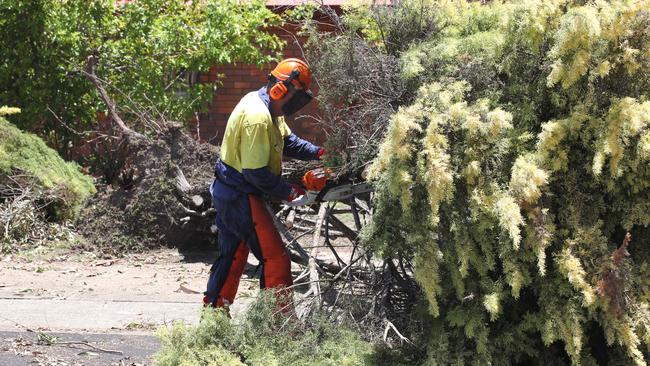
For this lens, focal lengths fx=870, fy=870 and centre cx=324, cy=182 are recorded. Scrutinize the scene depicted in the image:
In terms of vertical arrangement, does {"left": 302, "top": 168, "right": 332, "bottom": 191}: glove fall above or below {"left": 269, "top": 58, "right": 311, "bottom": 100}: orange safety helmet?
below

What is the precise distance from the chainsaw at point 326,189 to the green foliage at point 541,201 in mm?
961

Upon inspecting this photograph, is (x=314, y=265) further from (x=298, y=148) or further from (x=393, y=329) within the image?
(x=393, y=329)

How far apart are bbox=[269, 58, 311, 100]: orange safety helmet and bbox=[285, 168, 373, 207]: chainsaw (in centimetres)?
56

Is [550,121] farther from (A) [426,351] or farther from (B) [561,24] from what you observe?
(A) [426,351]

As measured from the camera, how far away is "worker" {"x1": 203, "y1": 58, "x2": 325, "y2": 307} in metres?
5.43

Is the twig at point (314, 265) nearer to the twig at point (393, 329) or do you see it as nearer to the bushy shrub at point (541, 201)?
the twig at point (393, 329)

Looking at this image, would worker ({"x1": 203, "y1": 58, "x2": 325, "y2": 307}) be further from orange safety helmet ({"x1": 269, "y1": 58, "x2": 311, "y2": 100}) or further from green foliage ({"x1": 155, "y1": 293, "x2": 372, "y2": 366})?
green foliage ({"x1": 155, "y1": 293, "x2": 372, "y2": 366})

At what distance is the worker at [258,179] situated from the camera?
214 inches

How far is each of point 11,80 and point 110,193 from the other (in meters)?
2.40

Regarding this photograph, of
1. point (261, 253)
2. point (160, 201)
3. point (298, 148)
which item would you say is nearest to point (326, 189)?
point (261, 253)

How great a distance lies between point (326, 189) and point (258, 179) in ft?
1.45

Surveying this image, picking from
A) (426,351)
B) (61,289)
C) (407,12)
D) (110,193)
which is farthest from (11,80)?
(426,351)

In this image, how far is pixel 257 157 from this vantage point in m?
5.39

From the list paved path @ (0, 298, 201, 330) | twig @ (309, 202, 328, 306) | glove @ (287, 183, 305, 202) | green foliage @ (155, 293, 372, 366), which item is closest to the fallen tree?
paved path @ (0, 298, 201, 330)
